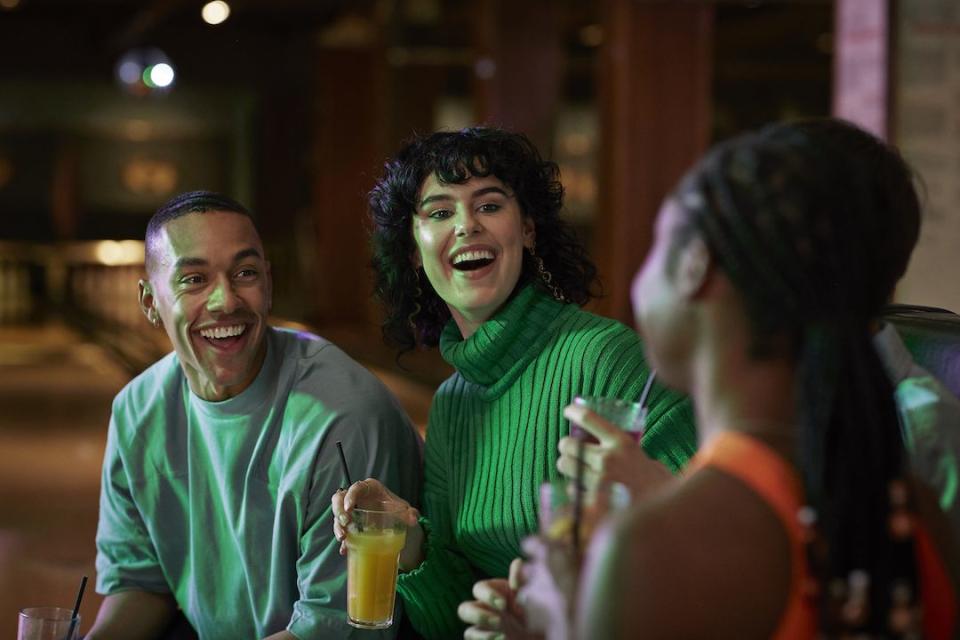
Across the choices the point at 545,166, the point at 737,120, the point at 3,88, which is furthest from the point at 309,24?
the point at 545,166

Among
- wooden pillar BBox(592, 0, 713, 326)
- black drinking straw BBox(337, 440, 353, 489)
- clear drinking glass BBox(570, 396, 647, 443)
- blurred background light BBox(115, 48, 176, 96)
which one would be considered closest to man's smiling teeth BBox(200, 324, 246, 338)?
black drinking straw BBox(337, 440, 353, 489)

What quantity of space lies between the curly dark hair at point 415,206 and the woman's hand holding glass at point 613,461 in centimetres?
110

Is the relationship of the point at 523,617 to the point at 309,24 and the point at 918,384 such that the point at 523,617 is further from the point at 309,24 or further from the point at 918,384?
the point at 309,24

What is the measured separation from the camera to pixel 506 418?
8.19 feet

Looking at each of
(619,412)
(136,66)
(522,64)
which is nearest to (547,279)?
(619,412)

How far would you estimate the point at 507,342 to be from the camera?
2.48 meters

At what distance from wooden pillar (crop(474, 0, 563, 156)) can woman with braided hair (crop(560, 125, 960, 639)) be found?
946 cm

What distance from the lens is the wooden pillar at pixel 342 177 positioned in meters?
16.6

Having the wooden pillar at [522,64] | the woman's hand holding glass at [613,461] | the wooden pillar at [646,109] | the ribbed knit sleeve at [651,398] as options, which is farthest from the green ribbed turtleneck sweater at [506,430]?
the wooden pillar at [522,64]

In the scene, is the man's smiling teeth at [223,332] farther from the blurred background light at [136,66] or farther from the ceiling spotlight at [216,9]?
the blurred background light at [136,66]

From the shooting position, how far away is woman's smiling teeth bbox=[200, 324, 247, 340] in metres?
2.57

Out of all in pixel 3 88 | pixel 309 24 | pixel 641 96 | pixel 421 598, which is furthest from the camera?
pixel 3 88

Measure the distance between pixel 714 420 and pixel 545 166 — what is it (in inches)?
59.1

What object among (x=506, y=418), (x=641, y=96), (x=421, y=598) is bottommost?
(x=421, y=598)
